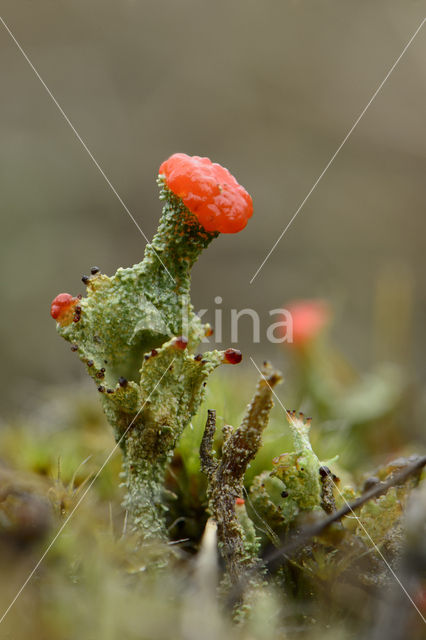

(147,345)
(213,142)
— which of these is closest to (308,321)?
(147,345)

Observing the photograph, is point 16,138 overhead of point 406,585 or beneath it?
overhead

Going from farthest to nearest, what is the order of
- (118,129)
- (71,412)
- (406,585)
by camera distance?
(118,129)
(71,412)
(406,585)

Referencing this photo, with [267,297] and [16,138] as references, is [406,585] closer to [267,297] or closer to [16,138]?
[267,297]

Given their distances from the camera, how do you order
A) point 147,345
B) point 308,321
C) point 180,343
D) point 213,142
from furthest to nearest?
1. point 213,142
2. point 308,321
3. point 147,345
4. point 180,343

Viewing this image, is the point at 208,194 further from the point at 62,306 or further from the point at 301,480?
the point at 301,480

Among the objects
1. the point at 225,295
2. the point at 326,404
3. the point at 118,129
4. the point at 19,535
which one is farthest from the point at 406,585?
the point at 118,129

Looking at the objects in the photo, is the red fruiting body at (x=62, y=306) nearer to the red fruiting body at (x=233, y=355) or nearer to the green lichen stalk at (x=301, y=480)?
the red fruiting body at (x=233, y=355)
